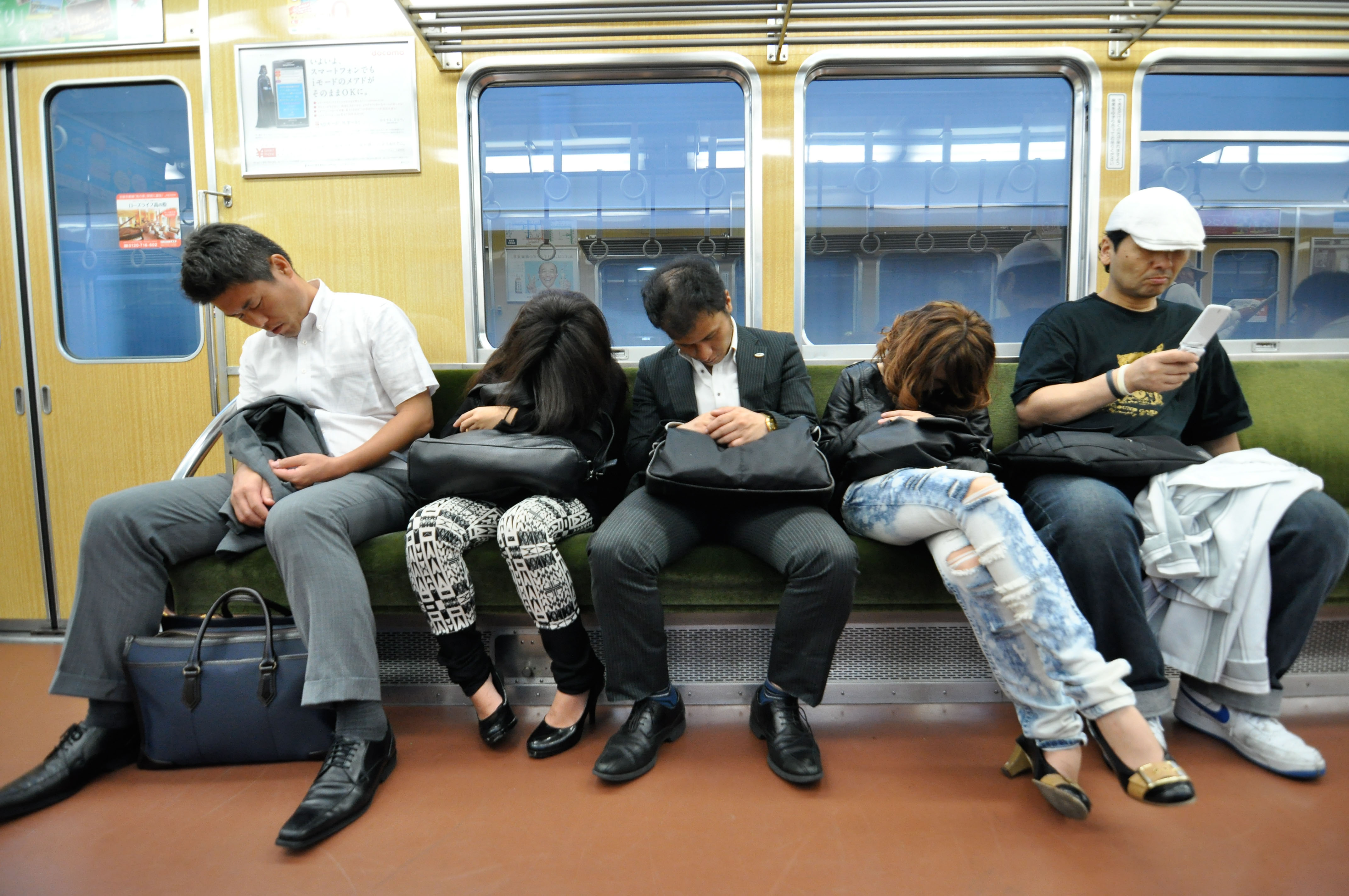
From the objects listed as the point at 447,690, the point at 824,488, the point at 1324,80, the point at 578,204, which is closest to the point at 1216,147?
the point at 1324,80

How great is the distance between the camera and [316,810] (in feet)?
5.04

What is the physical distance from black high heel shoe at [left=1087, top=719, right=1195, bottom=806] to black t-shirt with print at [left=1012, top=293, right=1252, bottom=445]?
1035 mm

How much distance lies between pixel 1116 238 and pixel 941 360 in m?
0.74

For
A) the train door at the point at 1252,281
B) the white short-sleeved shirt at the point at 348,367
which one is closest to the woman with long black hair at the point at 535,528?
the white short-sleeved shirt at the point at 348,367

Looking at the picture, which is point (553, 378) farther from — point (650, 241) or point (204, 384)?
point (204, 384)

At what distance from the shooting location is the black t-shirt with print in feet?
7.00

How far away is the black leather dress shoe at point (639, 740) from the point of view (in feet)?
5.65

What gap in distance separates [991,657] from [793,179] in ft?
6.99

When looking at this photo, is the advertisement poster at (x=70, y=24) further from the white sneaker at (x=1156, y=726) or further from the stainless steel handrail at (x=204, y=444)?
the white sneaker at (x=1156, y=726)

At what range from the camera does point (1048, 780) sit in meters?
1.53

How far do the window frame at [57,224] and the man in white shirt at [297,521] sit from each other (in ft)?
3.99

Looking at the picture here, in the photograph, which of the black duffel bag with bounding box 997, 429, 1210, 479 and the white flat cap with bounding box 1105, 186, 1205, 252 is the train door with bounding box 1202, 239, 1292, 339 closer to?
the white flat cap with bounding box 1105, 186, 1205, 252

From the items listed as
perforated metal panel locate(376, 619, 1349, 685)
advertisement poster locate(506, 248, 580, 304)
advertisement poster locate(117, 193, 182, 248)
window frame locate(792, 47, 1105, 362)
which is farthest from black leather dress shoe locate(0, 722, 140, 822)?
window frame locate(792, 47, 1105, 362)

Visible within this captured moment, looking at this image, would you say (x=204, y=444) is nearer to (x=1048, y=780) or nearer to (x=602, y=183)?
(x=602, y=183)
